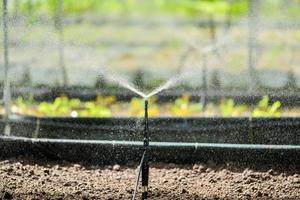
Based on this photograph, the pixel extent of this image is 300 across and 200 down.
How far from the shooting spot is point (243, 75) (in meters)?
8.54

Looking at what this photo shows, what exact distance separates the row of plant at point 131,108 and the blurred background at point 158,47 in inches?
5.8

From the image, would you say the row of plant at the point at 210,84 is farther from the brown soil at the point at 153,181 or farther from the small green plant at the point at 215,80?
the brown soil at the point at 153,181

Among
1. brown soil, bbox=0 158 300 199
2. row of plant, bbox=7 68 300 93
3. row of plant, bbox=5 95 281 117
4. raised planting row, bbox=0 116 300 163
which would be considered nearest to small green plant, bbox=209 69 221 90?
row of plant, bbox=7 68 300 93

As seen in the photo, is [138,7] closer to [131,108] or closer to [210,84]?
[210,84]

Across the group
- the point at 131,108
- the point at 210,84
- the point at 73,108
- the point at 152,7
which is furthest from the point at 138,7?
the point at 73,108

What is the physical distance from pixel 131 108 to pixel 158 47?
216 inches

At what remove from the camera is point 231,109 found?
626 cm

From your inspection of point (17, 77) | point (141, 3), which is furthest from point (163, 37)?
point (17, 77)

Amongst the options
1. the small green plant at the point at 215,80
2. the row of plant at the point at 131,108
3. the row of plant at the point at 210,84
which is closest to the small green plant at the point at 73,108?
the row of plant at the point at 131,108

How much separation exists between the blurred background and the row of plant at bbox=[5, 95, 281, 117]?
15 cm

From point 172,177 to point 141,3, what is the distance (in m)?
9.90

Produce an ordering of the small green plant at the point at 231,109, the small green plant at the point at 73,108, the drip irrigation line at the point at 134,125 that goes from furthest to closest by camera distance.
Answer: the small green plant at the point at 231,109 → the small green plant at the point at 73,108 → the drip irrigation line at the point at 134,125

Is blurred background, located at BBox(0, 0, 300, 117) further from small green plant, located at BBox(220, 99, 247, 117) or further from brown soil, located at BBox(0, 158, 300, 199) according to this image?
brown soil, located at BBox(0, 158, 300, 199)

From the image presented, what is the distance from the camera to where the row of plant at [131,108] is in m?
6.01
